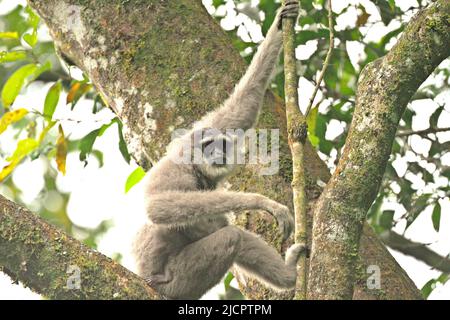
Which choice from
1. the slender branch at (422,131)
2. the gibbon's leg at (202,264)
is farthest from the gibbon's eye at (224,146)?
the slender branch at (422,131)

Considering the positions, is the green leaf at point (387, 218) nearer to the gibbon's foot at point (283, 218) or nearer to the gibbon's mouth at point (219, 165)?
the gibbon's mouth at point (219, 165)

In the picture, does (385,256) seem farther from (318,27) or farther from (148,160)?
(318,27)

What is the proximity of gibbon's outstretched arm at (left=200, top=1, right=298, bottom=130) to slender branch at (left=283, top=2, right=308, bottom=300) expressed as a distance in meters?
1.07

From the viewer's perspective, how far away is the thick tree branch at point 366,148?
15.0 feet

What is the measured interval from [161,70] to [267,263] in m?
2.16

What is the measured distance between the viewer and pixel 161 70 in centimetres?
714

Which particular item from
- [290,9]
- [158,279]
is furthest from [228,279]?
[290,9]

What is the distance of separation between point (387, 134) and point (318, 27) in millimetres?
4005

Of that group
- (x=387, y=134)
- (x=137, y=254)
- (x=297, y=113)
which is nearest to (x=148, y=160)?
(x=137, y=254)

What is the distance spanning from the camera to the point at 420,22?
5254 mm

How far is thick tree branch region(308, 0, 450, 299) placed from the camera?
15.0 feet

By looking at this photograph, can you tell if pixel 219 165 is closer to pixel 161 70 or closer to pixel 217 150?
pixel 217 150

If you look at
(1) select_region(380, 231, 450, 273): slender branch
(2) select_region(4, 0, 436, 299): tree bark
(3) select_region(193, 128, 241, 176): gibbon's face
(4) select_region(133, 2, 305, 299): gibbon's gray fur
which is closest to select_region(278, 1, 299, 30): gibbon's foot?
(4) select_region(133, 2, 305, 299): gibbon's gray fur

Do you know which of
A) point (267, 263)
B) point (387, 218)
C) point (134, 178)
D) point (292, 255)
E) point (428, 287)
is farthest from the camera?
point (387, 218)
